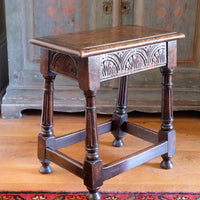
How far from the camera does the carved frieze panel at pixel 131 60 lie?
169 centimetres

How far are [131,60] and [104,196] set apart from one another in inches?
25.7

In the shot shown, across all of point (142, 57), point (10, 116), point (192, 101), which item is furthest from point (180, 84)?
point (10, 116)

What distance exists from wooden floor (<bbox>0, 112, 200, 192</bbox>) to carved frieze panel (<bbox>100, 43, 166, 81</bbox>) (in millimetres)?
582

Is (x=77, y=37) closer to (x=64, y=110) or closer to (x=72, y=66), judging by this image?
(x=72, y=66)

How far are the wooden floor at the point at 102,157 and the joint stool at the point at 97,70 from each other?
10 centimetres

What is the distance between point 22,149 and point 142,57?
972mm

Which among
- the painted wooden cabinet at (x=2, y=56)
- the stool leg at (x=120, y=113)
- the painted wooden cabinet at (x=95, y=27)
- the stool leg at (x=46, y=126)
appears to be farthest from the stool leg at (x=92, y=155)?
the painted wooden cabinet at (x=2, y=56)

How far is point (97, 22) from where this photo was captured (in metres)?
2.67

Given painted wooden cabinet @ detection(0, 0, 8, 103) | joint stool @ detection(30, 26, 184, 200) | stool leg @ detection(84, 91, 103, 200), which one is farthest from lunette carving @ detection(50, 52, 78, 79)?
painted wooden cabinet @ detection(0, 0, 8, 103)

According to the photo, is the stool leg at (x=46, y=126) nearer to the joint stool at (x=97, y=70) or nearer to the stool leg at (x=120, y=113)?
the joint stool at (x=97, y=70)

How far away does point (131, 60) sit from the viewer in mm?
1777

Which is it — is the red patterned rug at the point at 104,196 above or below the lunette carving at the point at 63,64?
below

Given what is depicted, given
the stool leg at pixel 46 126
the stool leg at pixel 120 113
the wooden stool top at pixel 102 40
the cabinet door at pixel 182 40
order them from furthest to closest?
the cabinet door at pixel 182 40, the stool leg at pixel 120 113, the stool leg at pixel 46 126, the wooden stool top at pixel 102 40

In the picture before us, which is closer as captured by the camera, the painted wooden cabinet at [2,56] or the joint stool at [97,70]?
the joint stool at [97,70]
